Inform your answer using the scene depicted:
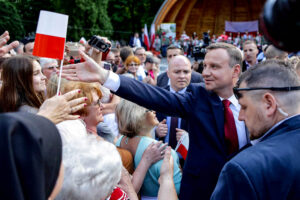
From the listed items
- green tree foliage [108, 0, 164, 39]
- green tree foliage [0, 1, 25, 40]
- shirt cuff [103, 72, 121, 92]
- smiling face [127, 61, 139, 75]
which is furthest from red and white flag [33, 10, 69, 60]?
green tree foliage [108, 0, 164, 39]

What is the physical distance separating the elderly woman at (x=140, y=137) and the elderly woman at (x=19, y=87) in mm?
818

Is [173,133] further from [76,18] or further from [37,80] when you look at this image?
[76,18]

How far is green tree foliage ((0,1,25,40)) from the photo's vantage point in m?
20.6

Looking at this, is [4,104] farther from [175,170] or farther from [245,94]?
[245,94]

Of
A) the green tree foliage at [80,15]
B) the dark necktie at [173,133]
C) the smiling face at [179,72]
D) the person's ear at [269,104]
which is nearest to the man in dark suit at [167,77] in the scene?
the smiling face at [179,72]

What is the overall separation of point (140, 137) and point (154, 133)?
2.84ft

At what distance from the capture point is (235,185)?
60.2 inches

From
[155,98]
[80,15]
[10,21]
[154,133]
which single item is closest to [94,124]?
[155,98]

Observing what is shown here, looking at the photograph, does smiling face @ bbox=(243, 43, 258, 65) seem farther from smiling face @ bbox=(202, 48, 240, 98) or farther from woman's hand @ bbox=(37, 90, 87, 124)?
woman's hand @ bbox=(37, 90, 87, 124)

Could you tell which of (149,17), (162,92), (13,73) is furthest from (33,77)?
(149,17)

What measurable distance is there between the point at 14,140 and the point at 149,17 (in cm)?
3231

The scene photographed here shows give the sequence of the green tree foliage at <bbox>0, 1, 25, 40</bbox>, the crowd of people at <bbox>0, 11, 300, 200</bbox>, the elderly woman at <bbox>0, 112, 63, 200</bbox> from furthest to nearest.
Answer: the green tree foliage at <bbox>0, 1, 25, 40</bbox>
the crowd of people at <bbox>0, 11, 300, 200</bbox>
the elderly woman at <bbox>0, 112, 63, 200</bbox>

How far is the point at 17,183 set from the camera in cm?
93

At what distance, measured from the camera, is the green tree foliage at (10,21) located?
20.6 m
